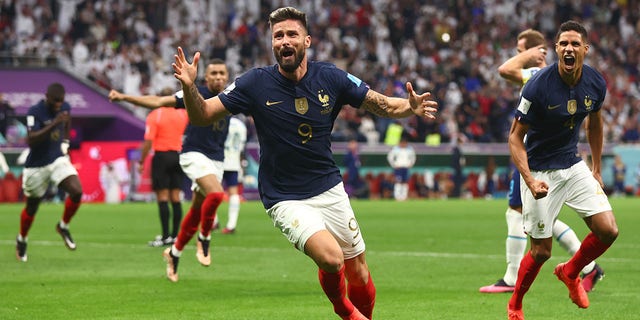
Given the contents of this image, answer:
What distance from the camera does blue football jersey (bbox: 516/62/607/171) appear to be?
31.6 ft

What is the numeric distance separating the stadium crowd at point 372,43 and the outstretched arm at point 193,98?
27301mm

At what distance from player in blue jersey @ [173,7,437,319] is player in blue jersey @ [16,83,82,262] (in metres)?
7.84

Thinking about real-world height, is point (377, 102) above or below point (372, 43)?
above

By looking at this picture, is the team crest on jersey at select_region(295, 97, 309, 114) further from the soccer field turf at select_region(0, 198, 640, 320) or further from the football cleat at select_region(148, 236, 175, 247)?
the football cleat at select_region(148, 236, 175, 247)

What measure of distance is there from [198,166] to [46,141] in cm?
273

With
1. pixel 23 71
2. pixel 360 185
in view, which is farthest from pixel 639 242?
pixel 23 71

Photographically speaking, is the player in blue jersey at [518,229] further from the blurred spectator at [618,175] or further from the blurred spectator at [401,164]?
the blurred spectator at [618,175]

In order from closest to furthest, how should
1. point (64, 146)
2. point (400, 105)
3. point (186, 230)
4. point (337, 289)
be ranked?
point (337, 289)
point (400, 105)
point (186, 230)
point (64, 146)

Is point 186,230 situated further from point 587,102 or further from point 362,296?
point 587,102

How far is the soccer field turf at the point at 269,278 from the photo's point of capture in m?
10.6

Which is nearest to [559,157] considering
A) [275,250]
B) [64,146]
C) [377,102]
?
[377,102]

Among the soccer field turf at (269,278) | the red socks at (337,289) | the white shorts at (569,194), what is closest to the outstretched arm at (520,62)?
the white shorts at (569,194)

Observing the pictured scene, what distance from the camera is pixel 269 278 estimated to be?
44.1ft

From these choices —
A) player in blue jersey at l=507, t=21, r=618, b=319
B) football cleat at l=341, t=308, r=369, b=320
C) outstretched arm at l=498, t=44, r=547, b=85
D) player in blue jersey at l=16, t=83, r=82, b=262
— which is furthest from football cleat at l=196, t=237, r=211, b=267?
football cleat at l=341, t=308, r=369, b=320
